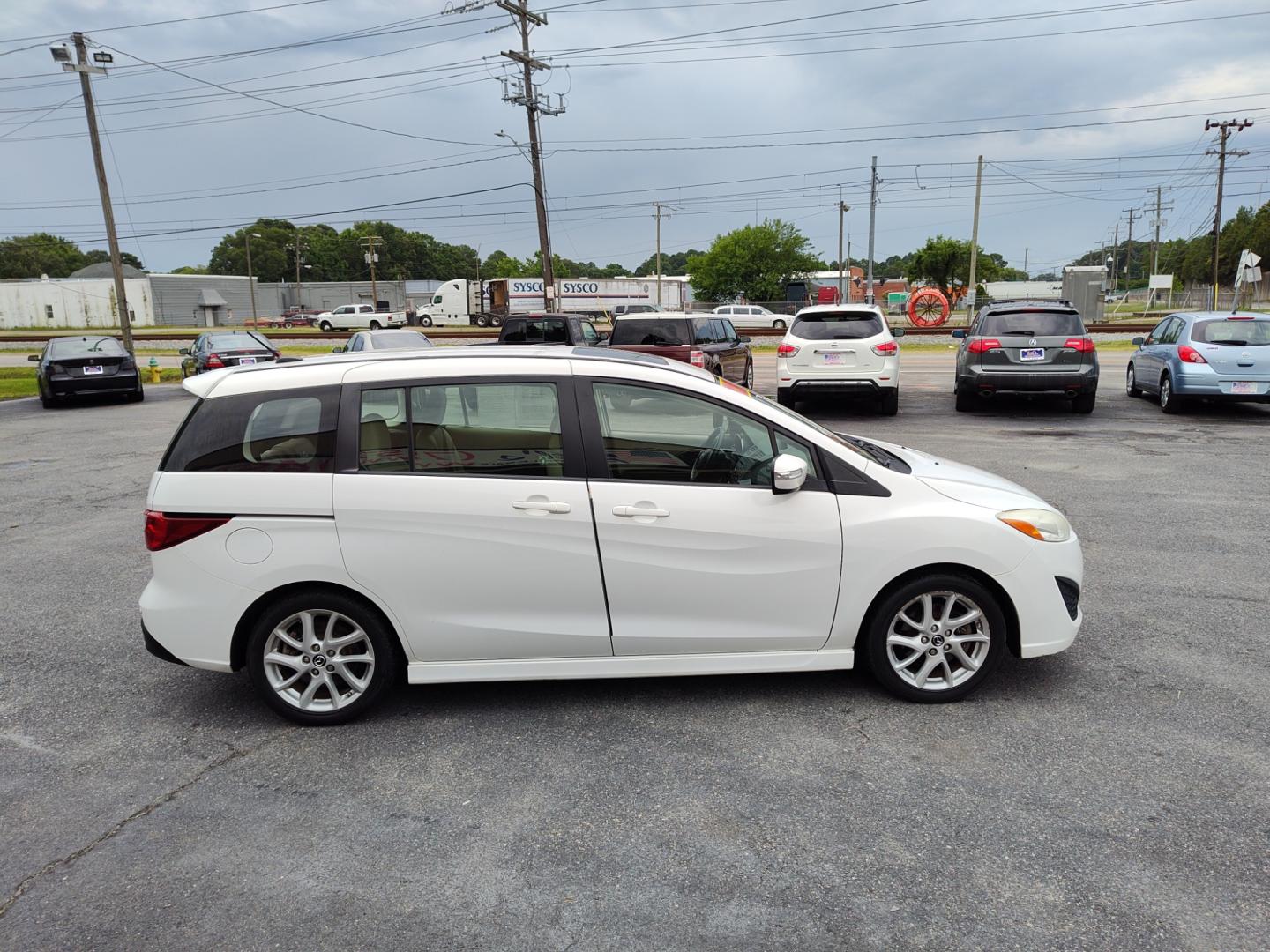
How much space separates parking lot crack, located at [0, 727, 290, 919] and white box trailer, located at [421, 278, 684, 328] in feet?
163

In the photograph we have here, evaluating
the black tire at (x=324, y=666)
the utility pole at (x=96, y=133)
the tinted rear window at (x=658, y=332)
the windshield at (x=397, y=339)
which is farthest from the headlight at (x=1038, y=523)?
the utility pole at (x=96, y=133)

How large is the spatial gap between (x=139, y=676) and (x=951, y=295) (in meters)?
74.3

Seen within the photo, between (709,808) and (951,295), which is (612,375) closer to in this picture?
(709,808)

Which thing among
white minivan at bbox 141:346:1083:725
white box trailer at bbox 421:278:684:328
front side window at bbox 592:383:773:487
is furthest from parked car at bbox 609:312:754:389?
white box trailer at bbox 421:278:684:328

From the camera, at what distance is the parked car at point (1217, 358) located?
12969mm

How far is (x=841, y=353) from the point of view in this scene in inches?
538

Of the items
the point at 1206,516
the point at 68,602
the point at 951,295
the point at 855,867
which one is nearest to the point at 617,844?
the point at 855,867

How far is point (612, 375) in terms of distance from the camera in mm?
4164

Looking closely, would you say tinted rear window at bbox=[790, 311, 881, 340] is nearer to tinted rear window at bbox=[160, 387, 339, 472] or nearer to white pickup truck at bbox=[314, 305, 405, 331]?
tinted rear window at bbox=[160, 387, 339, 472]

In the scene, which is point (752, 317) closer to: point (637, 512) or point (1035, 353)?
point (1035, 353)

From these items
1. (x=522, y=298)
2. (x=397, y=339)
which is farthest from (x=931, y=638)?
(x=522, y=298)

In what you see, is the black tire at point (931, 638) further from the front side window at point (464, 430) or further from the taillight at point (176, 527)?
the taillight at point (176, 527)

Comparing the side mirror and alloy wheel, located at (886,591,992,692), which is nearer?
the side mirror

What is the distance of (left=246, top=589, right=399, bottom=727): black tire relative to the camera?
4000mm
